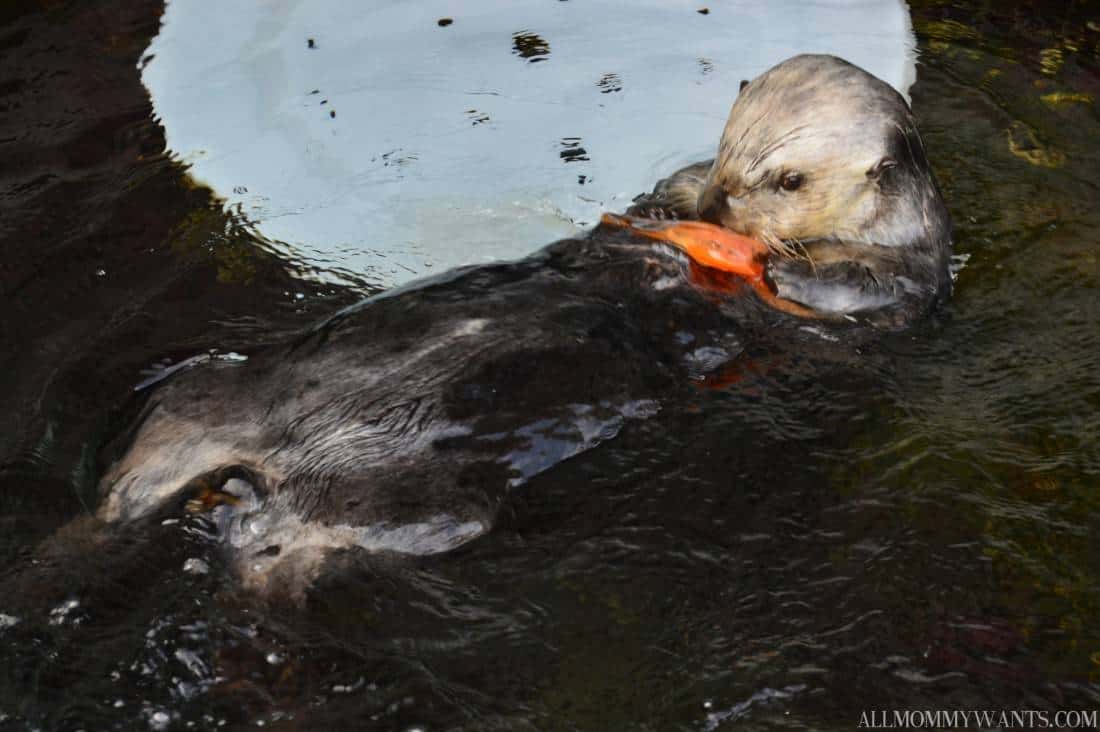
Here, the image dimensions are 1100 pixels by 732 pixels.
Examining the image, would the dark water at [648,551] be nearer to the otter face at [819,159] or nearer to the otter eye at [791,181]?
the otter face at [819,159]

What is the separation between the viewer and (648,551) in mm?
2551

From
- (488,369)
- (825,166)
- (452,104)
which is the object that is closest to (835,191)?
(825,166)

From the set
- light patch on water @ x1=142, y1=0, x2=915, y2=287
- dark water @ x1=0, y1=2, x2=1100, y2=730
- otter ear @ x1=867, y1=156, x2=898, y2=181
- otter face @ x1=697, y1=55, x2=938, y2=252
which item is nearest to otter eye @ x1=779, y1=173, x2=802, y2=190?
otter face @ x1=697, y1=55, x2=938, y2=252

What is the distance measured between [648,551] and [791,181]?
1.50m

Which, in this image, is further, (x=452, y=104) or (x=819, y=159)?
(x=452, y=104)

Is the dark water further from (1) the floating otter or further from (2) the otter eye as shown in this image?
(2) the otter eye

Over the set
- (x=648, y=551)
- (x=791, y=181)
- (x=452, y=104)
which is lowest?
(x=648, y=551)

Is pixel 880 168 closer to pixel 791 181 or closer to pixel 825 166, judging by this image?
pixel 825 166

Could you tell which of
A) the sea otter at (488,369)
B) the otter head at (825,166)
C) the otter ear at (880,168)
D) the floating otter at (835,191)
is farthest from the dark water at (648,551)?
the otter ear at (880,168)

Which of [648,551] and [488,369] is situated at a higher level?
[488,369]

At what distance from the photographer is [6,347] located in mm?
3291

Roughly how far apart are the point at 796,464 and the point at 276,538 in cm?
131

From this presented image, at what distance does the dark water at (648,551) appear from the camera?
2193 millimetres

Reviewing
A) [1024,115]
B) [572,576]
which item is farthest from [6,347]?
[1024,115]
